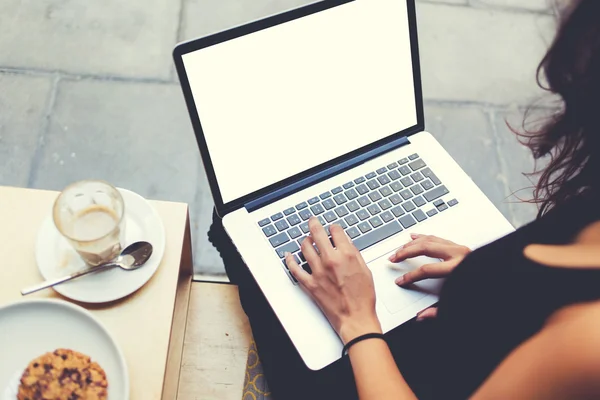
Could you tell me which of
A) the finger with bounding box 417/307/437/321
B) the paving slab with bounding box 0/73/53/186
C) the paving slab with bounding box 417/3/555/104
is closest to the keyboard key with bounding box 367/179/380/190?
the finger with bounding box 417/307/437/321

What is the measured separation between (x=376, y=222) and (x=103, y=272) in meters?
0.41

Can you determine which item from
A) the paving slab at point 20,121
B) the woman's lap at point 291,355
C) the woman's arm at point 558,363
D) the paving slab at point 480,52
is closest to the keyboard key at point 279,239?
the woman's lap at point 291,355

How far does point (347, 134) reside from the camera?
89cm

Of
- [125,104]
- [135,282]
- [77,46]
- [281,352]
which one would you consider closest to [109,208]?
[135,282]

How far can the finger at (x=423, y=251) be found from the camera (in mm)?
805

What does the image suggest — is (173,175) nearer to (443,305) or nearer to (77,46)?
(77,46)

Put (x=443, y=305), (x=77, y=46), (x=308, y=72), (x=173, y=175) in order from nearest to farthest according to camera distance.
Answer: (x=443, y=305) → (x=308, y=72) → (x=173, y=175) → (x=77, y=46)

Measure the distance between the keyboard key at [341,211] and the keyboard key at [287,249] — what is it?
86 millimetres

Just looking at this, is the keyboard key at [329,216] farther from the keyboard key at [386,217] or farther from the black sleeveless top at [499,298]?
the black sleeveless top at [499,298]

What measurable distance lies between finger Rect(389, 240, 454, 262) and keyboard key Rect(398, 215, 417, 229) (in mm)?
59

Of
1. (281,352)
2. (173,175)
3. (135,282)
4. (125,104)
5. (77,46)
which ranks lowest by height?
(281,352)

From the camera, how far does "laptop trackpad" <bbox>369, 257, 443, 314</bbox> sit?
810mm

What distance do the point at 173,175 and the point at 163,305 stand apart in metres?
0.72

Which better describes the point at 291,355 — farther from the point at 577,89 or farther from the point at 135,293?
the point at 577,89
